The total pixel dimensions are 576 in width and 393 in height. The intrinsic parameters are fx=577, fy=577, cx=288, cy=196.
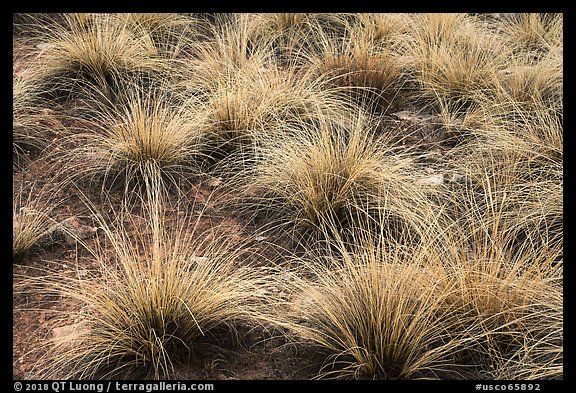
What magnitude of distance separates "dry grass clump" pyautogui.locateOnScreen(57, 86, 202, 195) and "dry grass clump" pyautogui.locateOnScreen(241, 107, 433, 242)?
0.49m

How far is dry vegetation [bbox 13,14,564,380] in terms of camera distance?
229cm

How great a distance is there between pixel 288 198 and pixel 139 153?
97 centimetres

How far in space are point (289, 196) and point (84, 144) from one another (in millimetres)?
1404

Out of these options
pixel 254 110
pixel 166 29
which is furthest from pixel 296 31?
pixel 254 110

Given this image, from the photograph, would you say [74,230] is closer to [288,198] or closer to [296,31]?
[288,198]

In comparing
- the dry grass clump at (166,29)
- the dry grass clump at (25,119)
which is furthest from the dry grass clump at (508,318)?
the dry grass clump at (166,29)

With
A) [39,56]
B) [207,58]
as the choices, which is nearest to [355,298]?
[207,58]

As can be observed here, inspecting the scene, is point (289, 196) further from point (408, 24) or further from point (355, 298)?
point (408, 24)

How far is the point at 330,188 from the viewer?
3059 mm

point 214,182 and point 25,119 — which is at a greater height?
point 25,119

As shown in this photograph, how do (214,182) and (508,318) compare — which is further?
(214,182)

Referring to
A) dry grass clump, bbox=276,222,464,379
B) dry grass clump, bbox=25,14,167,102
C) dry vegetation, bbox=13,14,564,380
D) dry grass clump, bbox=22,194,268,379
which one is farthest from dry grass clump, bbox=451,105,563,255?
dry grass clump, bbox=25,14,167,102

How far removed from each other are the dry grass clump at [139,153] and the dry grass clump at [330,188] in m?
0.49

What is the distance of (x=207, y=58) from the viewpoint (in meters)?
4.22
